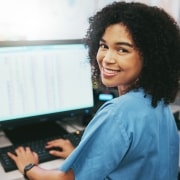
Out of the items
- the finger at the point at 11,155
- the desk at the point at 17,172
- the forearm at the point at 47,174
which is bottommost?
the desk at the point at 17,172

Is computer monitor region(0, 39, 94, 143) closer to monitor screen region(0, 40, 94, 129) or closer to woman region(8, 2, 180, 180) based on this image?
monitor screen region(0, 40, 94, 129)

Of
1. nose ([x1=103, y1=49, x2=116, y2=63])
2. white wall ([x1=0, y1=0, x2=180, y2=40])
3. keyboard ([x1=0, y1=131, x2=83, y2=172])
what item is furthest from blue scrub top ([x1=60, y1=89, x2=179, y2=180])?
white wall ([x1=0, y1=0, x2=180, y2=40])

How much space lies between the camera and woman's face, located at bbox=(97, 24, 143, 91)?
0.95 meters

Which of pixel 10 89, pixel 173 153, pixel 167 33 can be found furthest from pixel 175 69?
pixel 10 89

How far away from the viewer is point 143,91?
0.97 m

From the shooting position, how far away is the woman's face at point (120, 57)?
0.95 m

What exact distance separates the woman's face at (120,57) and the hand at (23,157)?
40 centimetres

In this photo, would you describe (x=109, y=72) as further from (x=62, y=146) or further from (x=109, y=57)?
(x=62, y=146)

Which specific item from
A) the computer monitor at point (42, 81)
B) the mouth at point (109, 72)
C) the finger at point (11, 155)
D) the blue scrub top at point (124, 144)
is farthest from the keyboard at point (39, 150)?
the mouth at point (109, 72)

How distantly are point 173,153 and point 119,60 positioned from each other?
1.23 ft

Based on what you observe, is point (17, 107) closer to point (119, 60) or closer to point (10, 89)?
point (10, 89)

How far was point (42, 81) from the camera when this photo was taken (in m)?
1.36

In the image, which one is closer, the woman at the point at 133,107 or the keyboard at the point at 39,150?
the woman at the point at 133,107

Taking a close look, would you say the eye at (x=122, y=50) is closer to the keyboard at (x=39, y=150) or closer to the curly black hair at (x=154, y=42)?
the curly black hair at (x=154, y=42)
